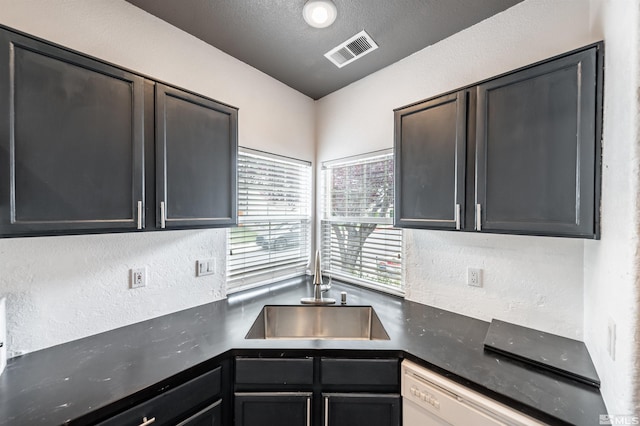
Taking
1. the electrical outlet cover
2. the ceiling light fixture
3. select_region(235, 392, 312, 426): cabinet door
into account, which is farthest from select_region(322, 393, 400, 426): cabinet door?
the ceiling light fixture

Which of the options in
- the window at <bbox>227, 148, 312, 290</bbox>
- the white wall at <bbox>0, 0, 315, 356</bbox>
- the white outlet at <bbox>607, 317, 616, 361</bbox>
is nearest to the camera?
the white outlet at <bbox>607, 317, 616, 361</bbox>

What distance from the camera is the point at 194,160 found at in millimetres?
1366

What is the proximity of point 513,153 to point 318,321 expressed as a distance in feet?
4.89

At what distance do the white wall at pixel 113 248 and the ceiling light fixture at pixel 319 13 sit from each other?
729 mm

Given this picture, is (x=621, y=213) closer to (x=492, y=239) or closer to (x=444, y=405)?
(x=492, y=239)

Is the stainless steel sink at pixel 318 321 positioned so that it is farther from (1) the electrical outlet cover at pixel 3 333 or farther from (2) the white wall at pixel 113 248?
(1) the electrical outlet cover at pixel 3 333

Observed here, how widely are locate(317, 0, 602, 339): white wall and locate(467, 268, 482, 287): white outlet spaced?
3cm

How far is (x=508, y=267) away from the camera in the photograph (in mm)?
1432

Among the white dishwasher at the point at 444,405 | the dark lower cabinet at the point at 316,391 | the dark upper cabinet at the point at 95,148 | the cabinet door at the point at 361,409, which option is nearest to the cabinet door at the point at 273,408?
the dark lower cabinet at the point at 316,391

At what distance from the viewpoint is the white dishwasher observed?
35.6 inches

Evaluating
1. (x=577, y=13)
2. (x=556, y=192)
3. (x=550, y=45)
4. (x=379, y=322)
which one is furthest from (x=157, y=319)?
(x=577, y=13)

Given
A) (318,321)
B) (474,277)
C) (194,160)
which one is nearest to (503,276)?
(474,277)

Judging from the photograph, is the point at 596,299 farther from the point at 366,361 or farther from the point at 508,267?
the point at 366,361

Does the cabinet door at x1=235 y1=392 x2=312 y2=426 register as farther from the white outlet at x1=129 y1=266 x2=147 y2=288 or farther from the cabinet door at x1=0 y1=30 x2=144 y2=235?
the cabinet door at x1=0 y1=30 x2=144 y2=235
